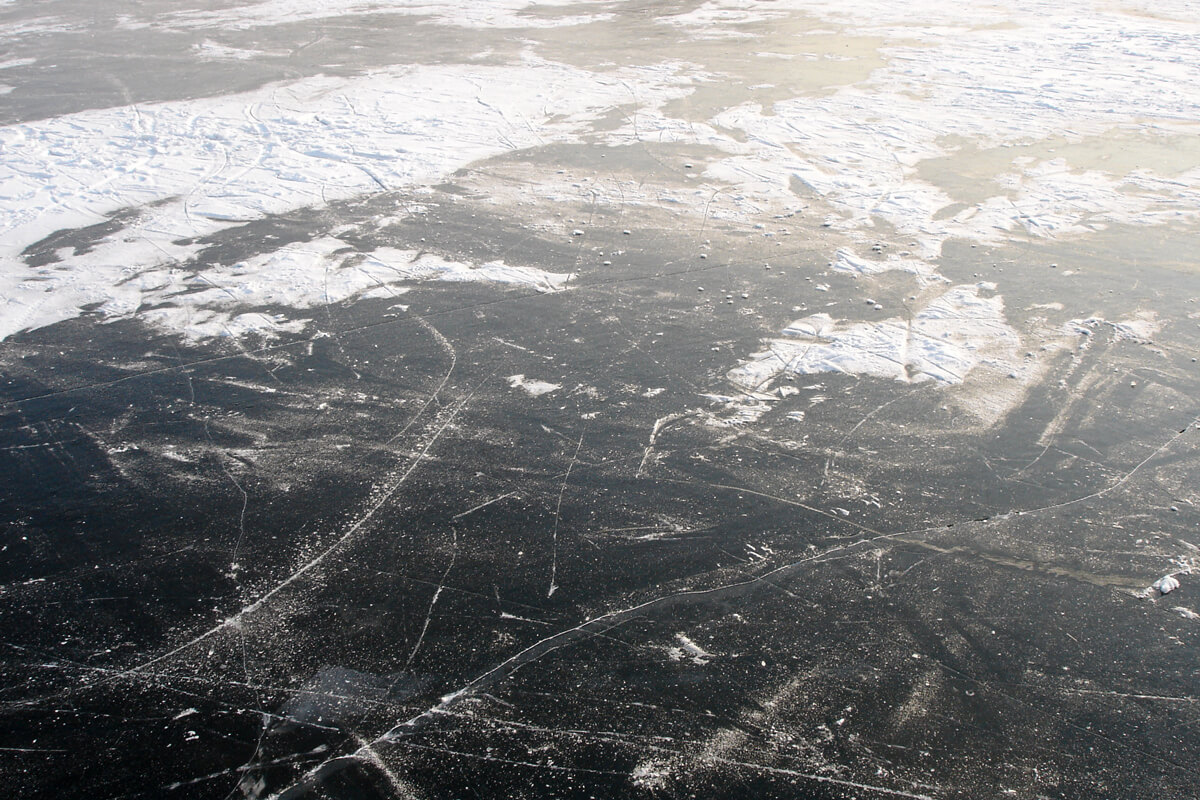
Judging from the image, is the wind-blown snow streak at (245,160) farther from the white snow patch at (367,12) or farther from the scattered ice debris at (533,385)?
the white snow patch at (367,12)

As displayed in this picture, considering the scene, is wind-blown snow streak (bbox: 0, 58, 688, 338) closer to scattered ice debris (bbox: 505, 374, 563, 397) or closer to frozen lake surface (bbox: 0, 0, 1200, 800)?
frozen lake surface (bbox: 0, 0, 1200, 800)

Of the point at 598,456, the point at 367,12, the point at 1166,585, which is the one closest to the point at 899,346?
the point at 1166,585

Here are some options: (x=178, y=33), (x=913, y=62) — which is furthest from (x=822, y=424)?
(x=178, y=33)

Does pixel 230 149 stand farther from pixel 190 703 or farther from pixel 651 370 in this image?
pixel 190 703

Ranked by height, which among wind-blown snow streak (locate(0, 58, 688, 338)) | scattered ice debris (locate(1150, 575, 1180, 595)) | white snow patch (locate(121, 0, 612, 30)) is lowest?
scattered ice debris (locate(1150, 575, 1180, 595))

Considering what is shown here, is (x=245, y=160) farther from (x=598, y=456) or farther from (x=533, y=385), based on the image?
(x=598, y=456)

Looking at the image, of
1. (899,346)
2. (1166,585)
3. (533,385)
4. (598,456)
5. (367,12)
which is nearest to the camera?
(1166,585)

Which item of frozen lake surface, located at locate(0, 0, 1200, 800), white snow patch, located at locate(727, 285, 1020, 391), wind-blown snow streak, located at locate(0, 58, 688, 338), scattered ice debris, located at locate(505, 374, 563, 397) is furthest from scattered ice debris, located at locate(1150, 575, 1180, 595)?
wind-blown snow streak, located at locate(0, 58, 688, 338)
